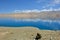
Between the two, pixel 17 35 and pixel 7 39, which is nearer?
pixel 7 39

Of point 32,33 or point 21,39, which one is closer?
point 21,39

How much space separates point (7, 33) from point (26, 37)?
Result: 2830 mm

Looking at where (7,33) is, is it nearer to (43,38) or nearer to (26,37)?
(26,37)

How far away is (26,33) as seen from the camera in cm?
2097

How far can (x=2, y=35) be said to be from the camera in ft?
67.9

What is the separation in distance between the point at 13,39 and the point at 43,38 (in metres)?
3.17

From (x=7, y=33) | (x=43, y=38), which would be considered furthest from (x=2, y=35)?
(x=43, y=38)

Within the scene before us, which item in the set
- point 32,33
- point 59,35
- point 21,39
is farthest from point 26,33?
point 59,35

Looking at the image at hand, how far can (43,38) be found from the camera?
63.3 ft

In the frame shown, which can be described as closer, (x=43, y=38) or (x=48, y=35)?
(x=43, y=38)

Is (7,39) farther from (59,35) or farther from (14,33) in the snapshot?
(59,35)

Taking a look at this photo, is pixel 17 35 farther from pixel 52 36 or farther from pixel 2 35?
pixel 52 36

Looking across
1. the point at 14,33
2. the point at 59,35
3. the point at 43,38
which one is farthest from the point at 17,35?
the point at 59,35

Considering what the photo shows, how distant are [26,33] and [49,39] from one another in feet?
9.75
